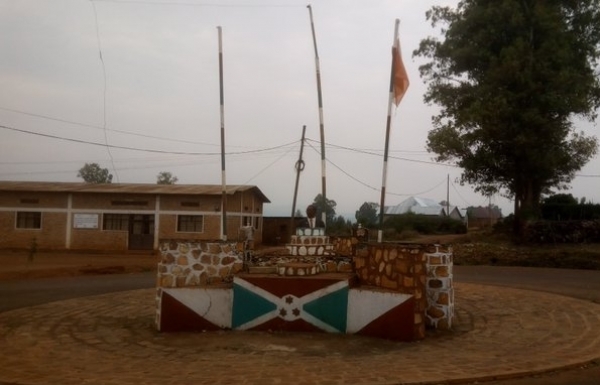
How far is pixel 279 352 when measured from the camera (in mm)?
6602

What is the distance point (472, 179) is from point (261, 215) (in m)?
15.2

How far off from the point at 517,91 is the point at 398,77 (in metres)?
16.7

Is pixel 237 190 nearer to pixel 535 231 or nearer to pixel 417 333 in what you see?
pixel 535 231

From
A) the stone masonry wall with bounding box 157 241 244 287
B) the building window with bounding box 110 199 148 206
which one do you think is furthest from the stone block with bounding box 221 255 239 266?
the building window with bounding box 110 199 148 206

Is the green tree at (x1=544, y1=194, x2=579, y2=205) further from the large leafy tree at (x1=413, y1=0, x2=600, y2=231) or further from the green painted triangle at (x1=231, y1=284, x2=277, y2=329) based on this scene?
the green painted triangle at (x1=231, y1=284, x2=277, y2=329)

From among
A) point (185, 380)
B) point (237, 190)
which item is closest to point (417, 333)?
point (185, 380)

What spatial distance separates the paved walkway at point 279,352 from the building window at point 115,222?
20842 mm

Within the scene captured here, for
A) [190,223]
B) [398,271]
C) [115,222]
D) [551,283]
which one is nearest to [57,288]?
[398,271]

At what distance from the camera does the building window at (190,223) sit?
2917 centimetres

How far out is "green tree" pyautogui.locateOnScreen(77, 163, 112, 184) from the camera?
63688mm

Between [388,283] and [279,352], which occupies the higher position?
[388,283]

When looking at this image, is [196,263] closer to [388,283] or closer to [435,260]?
[388,283]

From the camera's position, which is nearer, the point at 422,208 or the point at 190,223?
the point at 190,223

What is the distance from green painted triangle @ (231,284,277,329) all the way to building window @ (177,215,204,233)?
70.9 ft
